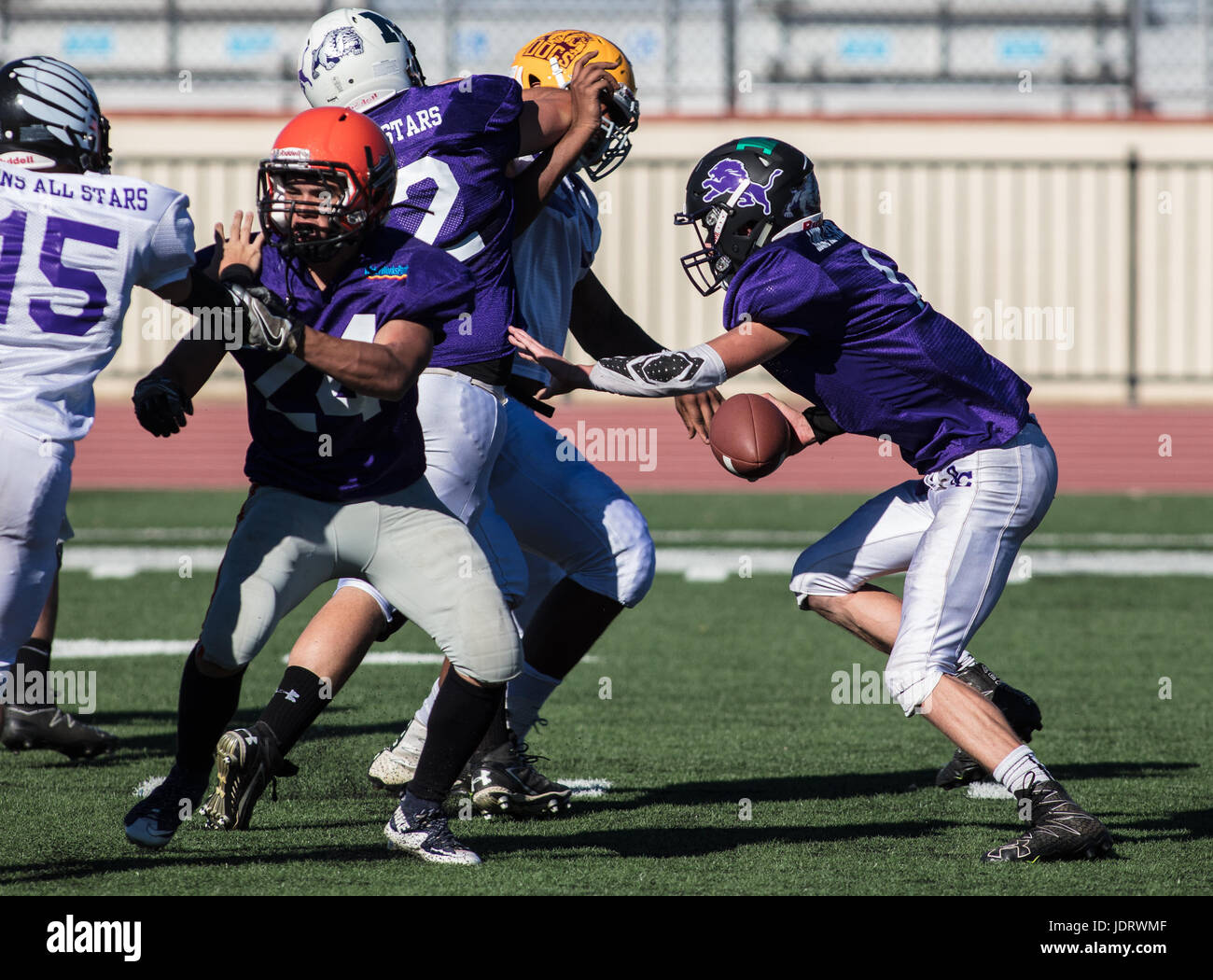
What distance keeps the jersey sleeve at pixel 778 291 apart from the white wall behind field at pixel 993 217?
10.4 m

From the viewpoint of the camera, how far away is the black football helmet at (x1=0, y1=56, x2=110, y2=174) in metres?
3.47

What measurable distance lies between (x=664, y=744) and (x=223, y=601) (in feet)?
6.25

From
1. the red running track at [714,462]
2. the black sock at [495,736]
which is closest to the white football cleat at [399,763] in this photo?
the black sock at [495,736]

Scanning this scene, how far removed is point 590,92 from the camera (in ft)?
14.3

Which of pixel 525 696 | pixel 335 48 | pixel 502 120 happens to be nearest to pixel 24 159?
pixel 335 48

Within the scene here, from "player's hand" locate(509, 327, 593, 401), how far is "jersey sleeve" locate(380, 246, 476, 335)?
0.34 m

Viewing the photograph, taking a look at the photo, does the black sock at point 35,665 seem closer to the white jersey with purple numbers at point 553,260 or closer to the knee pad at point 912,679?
the white jersey with purple numbers at point 553,260

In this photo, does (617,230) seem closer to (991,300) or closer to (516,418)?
(991,300)

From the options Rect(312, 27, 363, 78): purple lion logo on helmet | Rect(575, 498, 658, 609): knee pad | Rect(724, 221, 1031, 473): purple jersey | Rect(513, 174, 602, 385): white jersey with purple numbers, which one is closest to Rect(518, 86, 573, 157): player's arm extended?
Rect(513, 174, 602, 385): white jersey with purple numbers

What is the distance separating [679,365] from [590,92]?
2.95 feet

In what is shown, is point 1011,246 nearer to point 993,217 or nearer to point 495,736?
point 993,217

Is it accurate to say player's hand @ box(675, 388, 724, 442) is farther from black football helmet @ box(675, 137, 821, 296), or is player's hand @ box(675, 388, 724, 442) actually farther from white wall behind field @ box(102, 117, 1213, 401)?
white wall behind field @ box(102, 117, 1213, 401)
